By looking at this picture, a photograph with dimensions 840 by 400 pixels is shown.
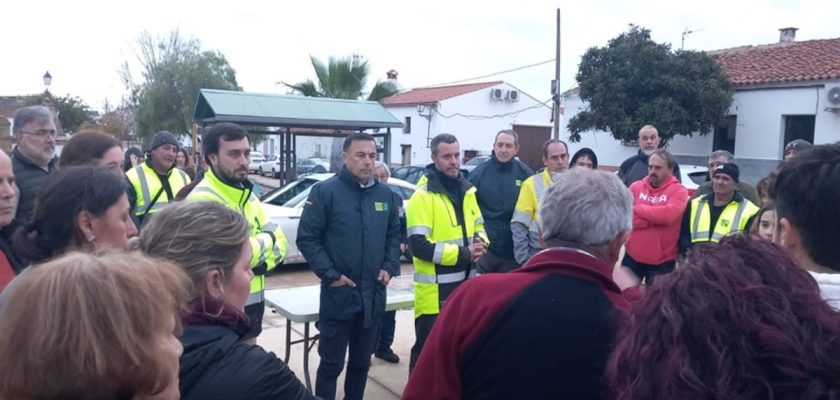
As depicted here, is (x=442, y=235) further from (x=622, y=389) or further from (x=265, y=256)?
(x=622, y=389)

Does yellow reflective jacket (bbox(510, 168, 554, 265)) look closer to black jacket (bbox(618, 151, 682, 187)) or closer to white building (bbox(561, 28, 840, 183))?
black jacket (bbox(618, 151, 682, 187))

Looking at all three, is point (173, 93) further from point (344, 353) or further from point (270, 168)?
point (344, 353)

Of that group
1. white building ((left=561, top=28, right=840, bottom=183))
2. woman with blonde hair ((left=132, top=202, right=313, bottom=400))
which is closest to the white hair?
woman with blonde hair ((left=132, top=202, right=313, bottom=400))

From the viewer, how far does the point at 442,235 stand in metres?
4.52

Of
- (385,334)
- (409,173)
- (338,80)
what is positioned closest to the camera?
(385,334)

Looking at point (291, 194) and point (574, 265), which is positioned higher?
point (574, 265)

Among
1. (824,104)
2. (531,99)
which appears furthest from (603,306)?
(531,99)

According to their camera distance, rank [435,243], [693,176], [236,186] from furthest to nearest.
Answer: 1. [693,176]
2. [435,243]
3. [236,186]

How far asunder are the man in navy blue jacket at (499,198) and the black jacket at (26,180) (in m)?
3.10

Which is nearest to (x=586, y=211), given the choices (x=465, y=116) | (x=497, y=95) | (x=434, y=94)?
(x=465, y=116)

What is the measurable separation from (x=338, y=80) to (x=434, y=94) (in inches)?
576

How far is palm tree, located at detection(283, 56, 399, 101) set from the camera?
26.6 metres

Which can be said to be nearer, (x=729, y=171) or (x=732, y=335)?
(x=732, y=335)

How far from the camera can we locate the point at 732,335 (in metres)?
1.10
